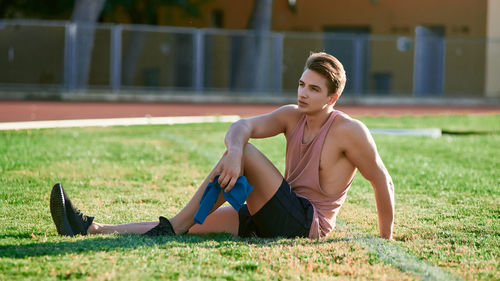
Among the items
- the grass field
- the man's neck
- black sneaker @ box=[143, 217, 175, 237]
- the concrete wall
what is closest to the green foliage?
the concrete wall

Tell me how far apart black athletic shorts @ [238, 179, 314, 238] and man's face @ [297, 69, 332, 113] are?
51 centimetres

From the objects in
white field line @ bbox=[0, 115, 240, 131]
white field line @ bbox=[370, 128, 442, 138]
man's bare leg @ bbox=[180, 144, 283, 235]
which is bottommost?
white field line @ bbox=[0, 115, 240, 131]

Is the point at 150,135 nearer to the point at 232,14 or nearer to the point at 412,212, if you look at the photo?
the point at 412,212

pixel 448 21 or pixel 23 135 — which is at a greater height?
pixel 448 21

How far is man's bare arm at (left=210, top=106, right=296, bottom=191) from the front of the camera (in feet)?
15.1

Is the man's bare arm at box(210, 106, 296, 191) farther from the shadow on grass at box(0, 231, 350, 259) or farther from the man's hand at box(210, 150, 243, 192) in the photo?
the shadow on grass at box(0, 231, 350, 259)

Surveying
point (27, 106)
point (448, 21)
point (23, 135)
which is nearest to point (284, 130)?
point (23, 135)

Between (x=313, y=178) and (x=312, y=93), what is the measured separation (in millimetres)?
564

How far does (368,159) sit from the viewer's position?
4.77 metres

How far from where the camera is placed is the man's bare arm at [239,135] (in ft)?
15.1

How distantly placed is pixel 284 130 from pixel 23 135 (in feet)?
25.8

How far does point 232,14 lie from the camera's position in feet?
110

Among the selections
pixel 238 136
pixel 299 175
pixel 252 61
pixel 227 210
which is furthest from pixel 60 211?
pixel 252 61

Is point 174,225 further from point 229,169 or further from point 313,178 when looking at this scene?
point 313,178
